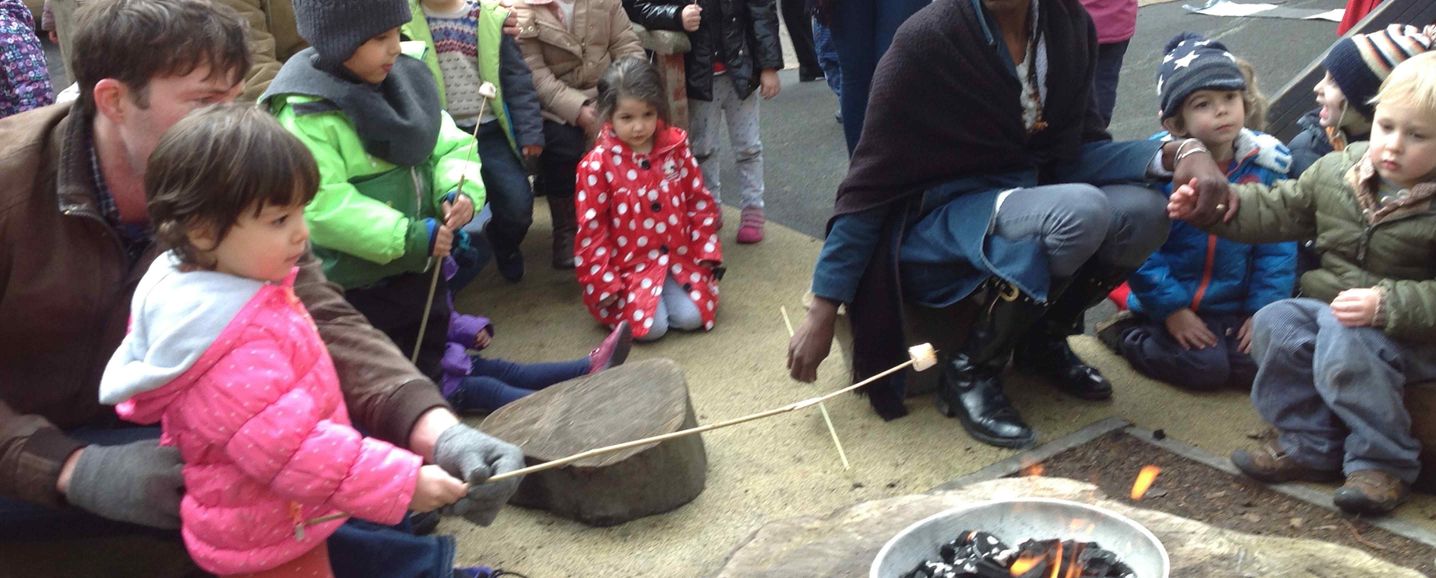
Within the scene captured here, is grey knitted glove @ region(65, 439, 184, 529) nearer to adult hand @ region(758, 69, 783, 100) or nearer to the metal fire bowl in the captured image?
the metal fire bowl

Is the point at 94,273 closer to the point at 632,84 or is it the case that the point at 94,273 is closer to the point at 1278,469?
the point at 632,84

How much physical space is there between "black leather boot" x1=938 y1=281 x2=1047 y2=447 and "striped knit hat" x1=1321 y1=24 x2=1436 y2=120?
105cm

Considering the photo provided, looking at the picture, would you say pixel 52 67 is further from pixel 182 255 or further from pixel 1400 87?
pixel 1400 87

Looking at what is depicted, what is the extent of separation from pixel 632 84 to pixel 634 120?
0.41ft

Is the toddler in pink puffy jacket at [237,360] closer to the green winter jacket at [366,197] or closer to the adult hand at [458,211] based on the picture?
the green winter jacket at [366,197]

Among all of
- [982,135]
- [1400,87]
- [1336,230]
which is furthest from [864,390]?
[1400,87]

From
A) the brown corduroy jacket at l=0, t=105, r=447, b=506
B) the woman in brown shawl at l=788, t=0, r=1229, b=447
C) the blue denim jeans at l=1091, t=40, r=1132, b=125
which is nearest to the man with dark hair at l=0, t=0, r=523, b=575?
the brown corduroy jacket at l=0, t=105, r=447, b=506

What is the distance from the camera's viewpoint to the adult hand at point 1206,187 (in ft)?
10.6

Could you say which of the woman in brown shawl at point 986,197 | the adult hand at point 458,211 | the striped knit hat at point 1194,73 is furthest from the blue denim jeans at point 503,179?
the striped knit hat at point 1194,73

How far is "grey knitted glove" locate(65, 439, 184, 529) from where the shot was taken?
2.29 metres

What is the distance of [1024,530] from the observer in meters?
2.30

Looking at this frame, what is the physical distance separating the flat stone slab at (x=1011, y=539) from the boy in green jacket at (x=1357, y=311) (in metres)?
0.75

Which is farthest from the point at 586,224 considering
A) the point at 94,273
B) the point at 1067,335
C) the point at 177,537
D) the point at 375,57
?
the point at 177,537

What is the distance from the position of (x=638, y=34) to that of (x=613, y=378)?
2.11m
